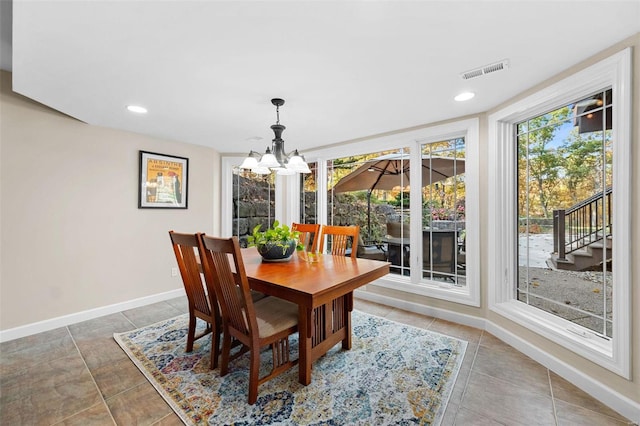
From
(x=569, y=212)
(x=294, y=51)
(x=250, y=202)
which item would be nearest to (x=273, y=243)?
(x=294, y=51)

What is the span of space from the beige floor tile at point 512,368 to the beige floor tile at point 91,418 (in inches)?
100

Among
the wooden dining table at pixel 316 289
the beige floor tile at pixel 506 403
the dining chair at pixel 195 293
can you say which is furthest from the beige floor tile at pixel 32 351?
the beige floor tile at pixel 506 403

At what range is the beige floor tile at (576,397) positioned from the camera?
1662 millimetres

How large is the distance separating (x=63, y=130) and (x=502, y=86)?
434 cm

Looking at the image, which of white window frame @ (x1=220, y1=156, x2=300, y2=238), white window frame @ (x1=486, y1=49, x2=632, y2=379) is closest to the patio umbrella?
white window frame @ (x1=486, y1=49, x2=632, y2=379)

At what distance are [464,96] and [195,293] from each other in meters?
2.89

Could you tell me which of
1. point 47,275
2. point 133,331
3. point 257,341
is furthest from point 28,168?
point 257,341

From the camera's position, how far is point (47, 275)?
2820mm

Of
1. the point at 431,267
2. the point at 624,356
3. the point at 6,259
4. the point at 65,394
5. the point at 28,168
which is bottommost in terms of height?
the point at 65,394

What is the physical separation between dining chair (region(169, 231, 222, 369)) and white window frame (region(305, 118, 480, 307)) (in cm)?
221

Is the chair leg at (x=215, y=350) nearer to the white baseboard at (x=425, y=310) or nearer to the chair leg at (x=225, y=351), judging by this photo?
the chair leg at (x=225, y=351)

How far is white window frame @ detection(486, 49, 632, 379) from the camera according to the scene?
1623 mm

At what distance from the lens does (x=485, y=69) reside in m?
1.93

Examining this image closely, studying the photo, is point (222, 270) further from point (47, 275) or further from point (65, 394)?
point (47, 275)
